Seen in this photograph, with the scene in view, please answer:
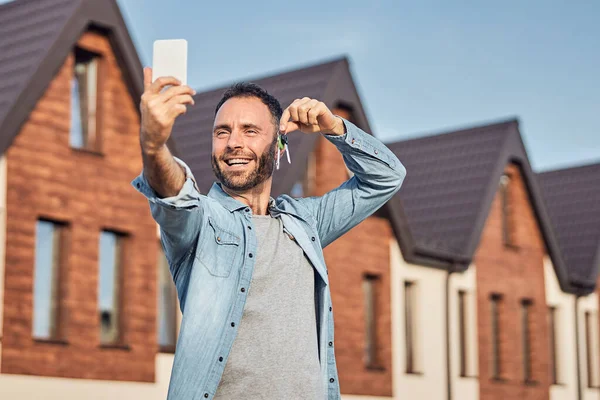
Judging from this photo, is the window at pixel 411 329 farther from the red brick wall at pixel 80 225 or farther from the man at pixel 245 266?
the man at pixel 245 266

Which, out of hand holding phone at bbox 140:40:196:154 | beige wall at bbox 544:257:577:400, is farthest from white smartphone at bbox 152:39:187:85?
beige wall at bbox 544:257:577:400

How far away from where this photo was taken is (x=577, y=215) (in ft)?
112

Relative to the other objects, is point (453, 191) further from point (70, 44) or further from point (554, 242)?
point (70, 44)

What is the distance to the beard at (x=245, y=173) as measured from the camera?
3.93 metres

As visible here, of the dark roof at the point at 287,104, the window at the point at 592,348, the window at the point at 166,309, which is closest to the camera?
the window at the point at 166,309

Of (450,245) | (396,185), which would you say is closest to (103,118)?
(450,245)

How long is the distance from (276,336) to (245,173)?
1.85 ft

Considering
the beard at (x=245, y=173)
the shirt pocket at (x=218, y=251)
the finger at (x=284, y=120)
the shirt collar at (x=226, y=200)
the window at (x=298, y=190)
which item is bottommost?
the shirt pocket at (x=218, y=251)

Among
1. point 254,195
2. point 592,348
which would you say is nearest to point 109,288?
point 254,195

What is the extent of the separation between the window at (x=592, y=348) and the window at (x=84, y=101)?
60.6 ft

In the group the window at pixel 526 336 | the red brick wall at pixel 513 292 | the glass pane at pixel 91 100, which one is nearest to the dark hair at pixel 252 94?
the glass pane at pixel 91 100

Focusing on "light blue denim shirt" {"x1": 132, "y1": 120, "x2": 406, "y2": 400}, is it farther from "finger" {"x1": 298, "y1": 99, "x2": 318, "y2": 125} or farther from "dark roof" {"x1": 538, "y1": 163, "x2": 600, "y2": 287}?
"dark roof" {"x1": 538, "y1": 163, "x2": 600, "y2": 287}

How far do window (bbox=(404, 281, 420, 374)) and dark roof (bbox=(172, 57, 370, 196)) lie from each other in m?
3.91

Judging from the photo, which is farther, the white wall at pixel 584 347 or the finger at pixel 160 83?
the white wall at pixel 584 347
